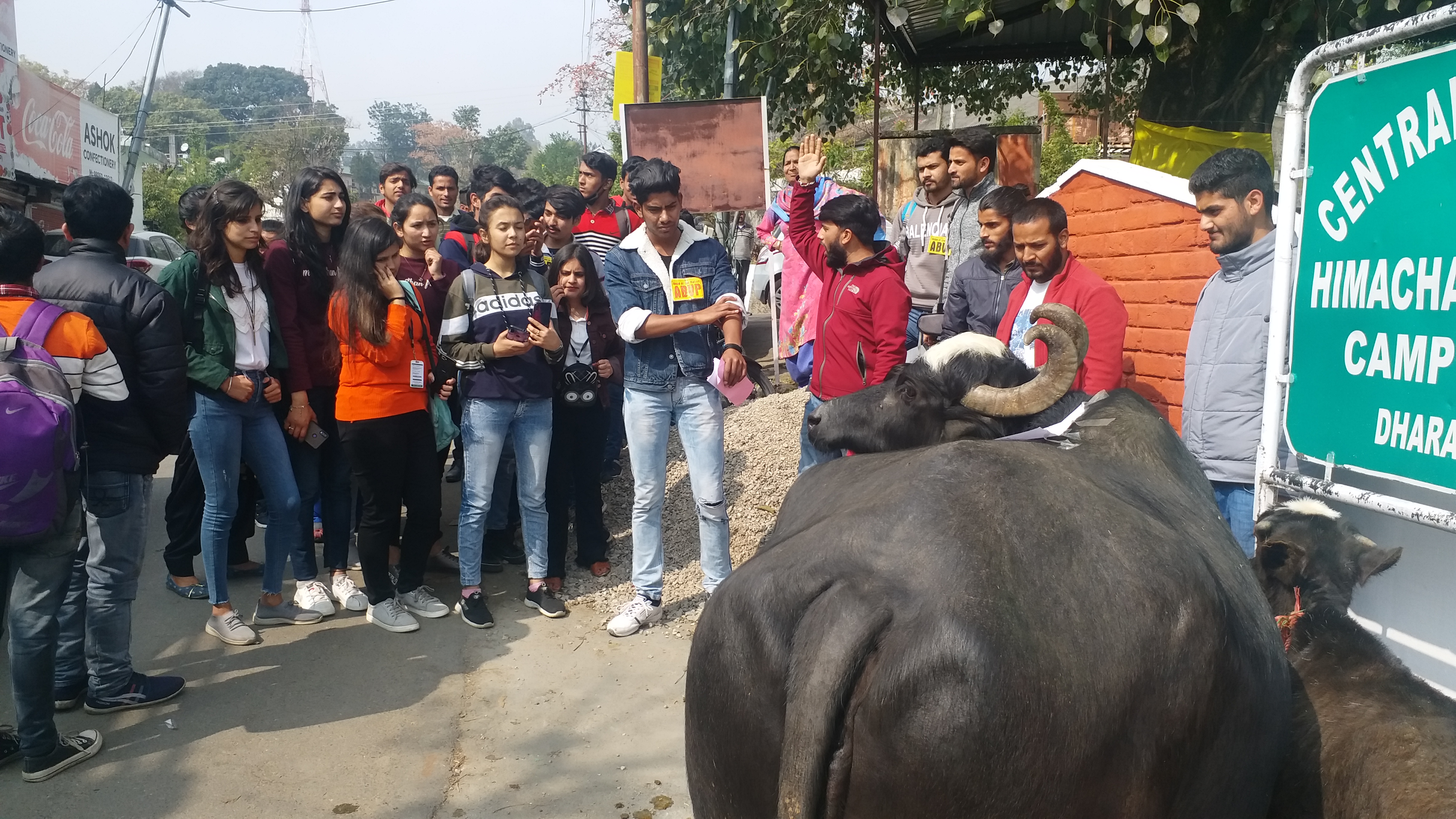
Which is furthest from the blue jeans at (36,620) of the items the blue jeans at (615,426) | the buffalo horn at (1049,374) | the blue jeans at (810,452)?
the blue jeans at (615,426)

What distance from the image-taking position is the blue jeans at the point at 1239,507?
3609mm

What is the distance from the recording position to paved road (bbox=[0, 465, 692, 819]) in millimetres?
3703

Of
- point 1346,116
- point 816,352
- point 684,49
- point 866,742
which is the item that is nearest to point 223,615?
point 816,352

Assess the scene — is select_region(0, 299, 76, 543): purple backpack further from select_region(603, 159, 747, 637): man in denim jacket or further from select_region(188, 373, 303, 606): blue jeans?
select_region(603, 159, 747, 637): man in denim jacket

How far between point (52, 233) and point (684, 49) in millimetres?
6255

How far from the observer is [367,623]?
208 inches

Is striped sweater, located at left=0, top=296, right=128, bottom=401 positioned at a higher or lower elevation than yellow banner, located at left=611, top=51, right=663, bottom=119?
lower

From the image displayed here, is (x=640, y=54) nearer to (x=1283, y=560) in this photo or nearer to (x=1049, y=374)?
(x=1049, y=374)

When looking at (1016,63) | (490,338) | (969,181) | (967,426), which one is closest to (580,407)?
(490,338)

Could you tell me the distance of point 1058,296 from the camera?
4090mm

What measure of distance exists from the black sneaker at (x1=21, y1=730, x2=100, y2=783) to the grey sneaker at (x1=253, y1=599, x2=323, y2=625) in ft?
4.00

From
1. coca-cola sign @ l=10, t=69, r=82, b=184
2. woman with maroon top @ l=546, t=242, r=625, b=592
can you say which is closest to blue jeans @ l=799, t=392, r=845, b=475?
woman with maroon top @ l=546, t=242, r=625, b=592

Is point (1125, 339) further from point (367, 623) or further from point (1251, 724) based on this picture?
point (367, 623)

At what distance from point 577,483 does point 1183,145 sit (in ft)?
15.0
